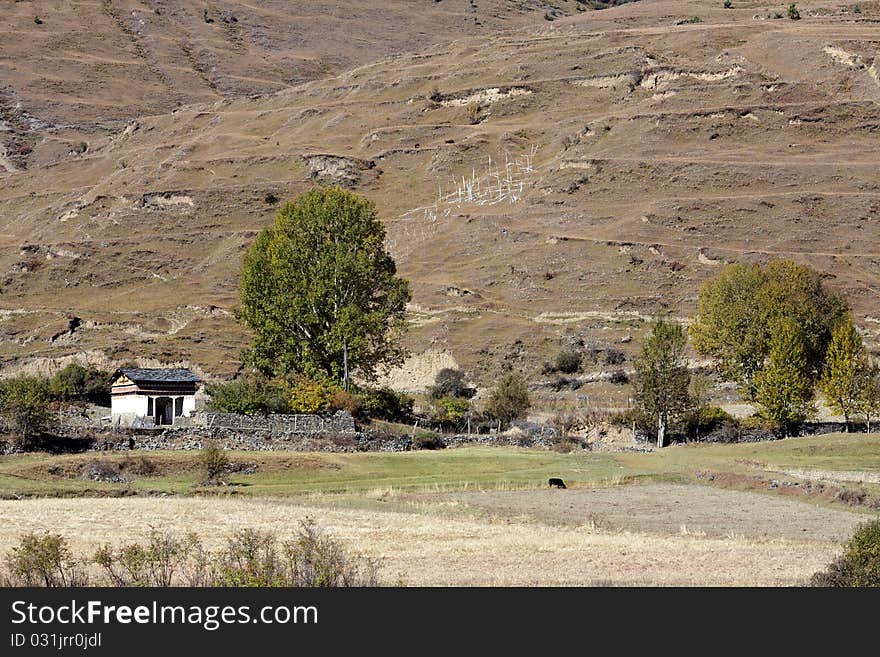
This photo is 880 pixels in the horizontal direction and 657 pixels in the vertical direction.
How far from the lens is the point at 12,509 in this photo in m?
33.9

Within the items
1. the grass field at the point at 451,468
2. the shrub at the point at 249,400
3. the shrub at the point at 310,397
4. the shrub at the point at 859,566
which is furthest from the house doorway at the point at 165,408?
the shrub at the point at 859,566

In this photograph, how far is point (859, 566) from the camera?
2102 cm

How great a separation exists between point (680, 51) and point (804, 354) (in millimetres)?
103620

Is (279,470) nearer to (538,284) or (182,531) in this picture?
(182,531)

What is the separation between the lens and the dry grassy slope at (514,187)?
95.6 metres

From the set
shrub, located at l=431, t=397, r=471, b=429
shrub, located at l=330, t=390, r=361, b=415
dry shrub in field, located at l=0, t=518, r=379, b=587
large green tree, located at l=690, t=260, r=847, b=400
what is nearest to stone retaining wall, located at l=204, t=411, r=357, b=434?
shrub, located at l=330, t=390, r=361, b=415

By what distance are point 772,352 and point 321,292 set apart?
24.6 m

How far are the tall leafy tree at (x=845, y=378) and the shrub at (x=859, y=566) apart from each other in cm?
4479

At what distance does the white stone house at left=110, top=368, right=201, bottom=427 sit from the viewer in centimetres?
6084

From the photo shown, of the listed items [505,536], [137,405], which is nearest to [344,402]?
[137,405]

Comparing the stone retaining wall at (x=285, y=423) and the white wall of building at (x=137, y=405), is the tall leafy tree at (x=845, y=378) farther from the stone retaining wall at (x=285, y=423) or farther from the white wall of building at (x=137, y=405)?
the white wall of building at (x=137, y=405)

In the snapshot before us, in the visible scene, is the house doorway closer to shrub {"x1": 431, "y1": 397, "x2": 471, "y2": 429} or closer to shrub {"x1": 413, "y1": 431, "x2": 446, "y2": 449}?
shrub {"x1": 413, "y1": 431, "x2": 446, "y2": 449}

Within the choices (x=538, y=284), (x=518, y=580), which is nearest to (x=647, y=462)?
(x=518, y=580)

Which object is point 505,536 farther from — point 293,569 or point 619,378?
point 619,378
